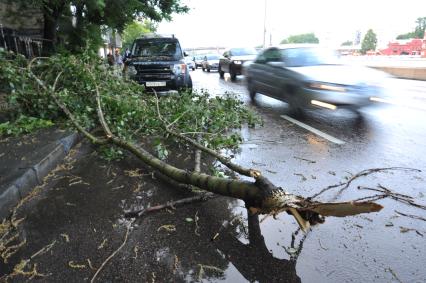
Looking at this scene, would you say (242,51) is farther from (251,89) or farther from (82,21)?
(82,21)

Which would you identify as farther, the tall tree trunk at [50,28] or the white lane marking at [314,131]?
the tall tree trunk at [50,28]

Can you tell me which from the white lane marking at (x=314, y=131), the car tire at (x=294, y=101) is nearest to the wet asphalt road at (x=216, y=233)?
the white lane marking at (x=314, y=131)

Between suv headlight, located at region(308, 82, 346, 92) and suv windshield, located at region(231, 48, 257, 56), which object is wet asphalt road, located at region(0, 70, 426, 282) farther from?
suv windshield, located at region(231, 48, 257, 56)

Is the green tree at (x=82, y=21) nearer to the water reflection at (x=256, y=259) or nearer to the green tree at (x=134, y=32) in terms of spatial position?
the water reflection at (x=256, y=259)

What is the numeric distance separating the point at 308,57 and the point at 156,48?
6.07m

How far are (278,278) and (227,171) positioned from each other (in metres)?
2.30

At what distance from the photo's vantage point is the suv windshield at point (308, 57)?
336 inches

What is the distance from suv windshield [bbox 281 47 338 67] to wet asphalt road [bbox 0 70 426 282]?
383 centimetres

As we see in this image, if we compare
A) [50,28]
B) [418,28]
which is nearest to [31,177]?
[50,28]

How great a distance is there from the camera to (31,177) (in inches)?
161

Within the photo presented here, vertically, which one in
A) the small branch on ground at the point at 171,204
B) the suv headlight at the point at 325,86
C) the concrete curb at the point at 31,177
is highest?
the suv headlight at the point at 325,86

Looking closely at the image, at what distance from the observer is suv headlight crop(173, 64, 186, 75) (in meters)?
11.7

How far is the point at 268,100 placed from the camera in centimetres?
1134

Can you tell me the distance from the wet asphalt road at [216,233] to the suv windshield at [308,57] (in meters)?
3.83
